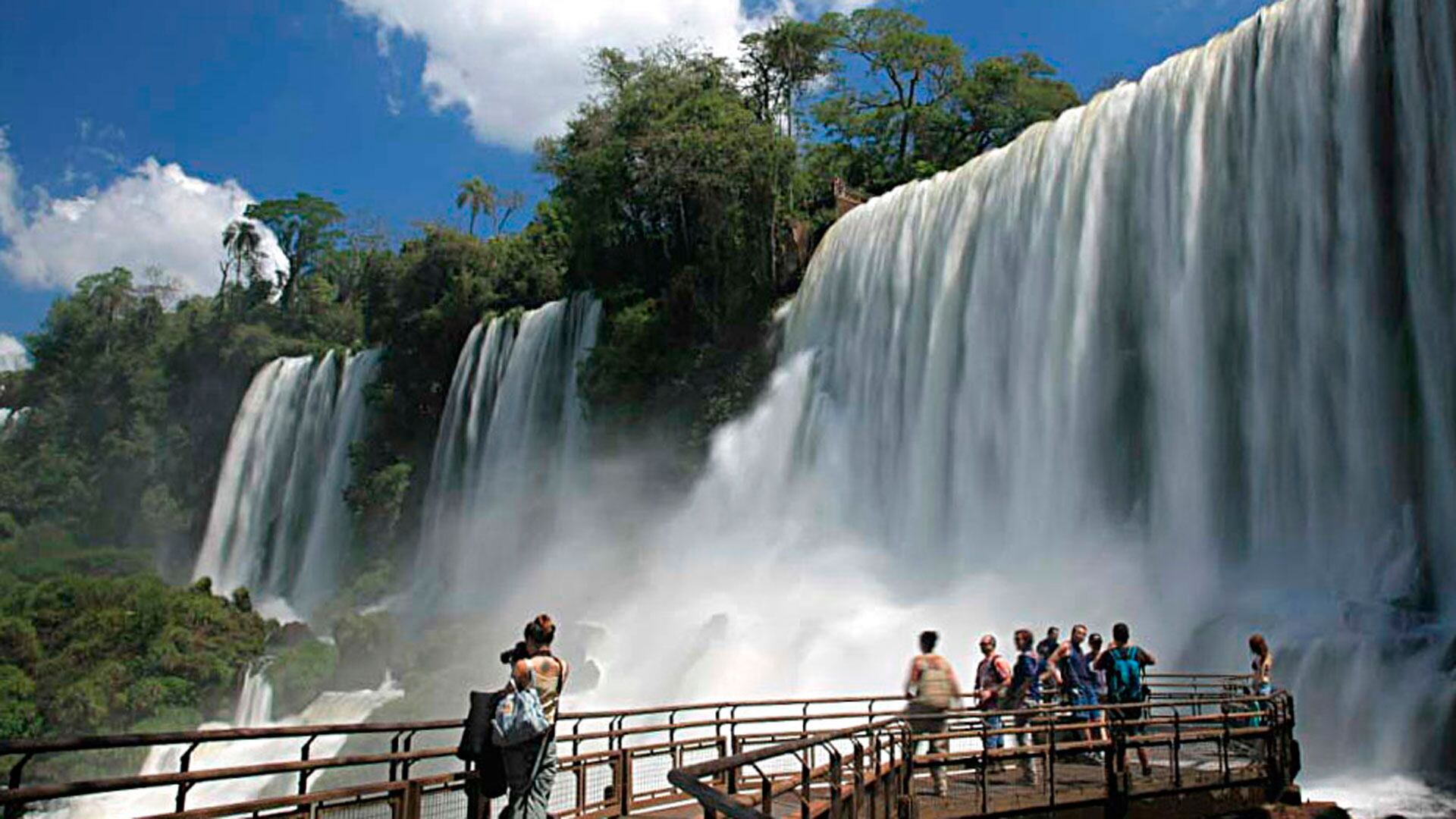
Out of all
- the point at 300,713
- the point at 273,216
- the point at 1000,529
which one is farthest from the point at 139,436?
the point at 1000,529

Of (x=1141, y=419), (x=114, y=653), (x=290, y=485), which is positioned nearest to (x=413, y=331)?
(x=290, y=485)

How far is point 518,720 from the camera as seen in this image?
243 inches

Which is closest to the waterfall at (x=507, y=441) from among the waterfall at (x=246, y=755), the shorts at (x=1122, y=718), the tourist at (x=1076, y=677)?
the waterfall at (x=246, y=755)

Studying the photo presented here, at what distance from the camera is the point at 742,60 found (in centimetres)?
4525

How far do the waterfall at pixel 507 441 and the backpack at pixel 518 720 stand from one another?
3130cm

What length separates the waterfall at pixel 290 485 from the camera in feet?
162

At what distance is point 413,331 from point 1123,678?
135ft

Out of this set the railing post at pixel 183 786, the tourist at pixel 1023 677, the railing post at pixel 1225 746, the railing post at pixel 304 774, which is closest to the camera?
the railing post at pixel 183 786

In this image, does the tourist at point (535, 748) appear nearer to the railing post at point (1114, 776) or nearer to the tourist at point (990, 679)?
the railing post at point (1114, 776)

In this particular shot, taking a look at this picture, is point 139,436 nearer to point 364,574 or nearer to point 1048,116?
point 364,574

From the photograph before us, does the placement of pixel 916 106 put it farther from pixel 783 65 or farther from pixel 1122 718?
pixel 1122 718

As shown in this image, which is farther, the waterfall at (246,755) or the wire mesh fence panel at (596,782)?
the waterfall at (246,755)

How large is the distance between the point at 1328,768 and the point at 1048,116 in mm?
36021

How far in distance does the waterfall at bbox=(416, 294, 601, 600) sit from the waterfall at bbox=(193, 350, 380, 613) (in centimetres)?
779
